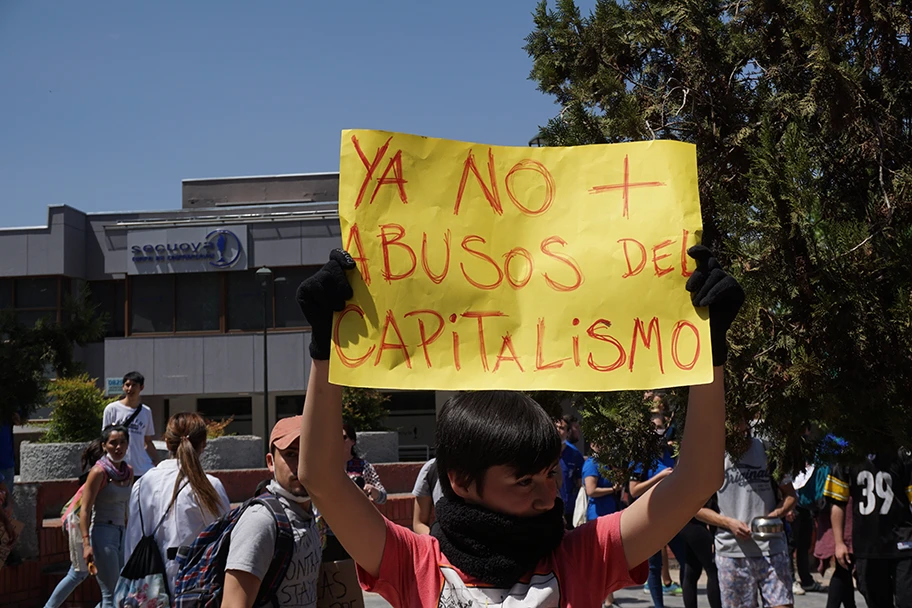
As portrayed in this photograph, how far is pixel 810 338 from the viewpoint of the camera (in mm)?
3088

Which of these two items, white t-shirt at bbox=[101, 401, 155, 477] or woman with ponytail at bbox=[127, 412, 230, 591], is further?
white t-shirt at bbox=[101, 401, 155, 477]

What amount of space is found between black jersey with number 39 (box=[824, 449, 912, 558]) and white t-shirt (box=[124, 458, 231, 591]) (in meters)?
4.33

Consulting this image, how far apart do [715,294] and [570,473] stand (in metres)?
7.62

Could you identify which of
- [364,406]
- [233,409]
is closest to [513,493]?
[364,406]

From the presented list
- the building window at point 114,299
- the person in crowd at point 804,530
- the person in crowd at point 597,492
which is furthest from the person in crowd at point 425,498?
the building window at point 114,299

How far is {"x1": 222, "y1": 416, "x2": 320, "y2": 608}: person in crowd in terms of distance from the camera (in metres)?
3.23

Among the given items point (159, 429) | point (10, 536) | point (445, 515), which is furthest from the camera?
point (159, 429)

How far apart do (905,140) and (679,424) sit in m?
1.35

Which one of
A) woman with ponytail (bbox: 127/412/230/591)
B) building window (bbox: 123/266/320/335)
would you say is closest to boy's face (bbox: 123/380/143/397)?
woman with ponytail (bbox: 127/412/230/591)

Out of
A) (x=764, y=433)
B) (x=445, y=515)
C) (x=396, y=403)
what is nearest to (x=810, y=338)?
(x=764, y=433)

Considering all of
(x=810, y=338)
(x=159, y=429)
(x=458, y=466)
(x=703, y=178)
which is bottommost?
(x=159, y=429)

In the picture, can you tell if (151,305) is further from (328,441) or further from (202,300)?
(328,441)

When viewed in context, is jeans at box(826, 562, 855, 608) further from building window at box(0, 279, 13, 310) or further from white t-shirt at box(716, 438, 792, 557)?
building window at box(0, 279, 13, 310)

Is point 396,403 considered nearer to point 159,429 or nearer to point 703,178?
point 159,429
